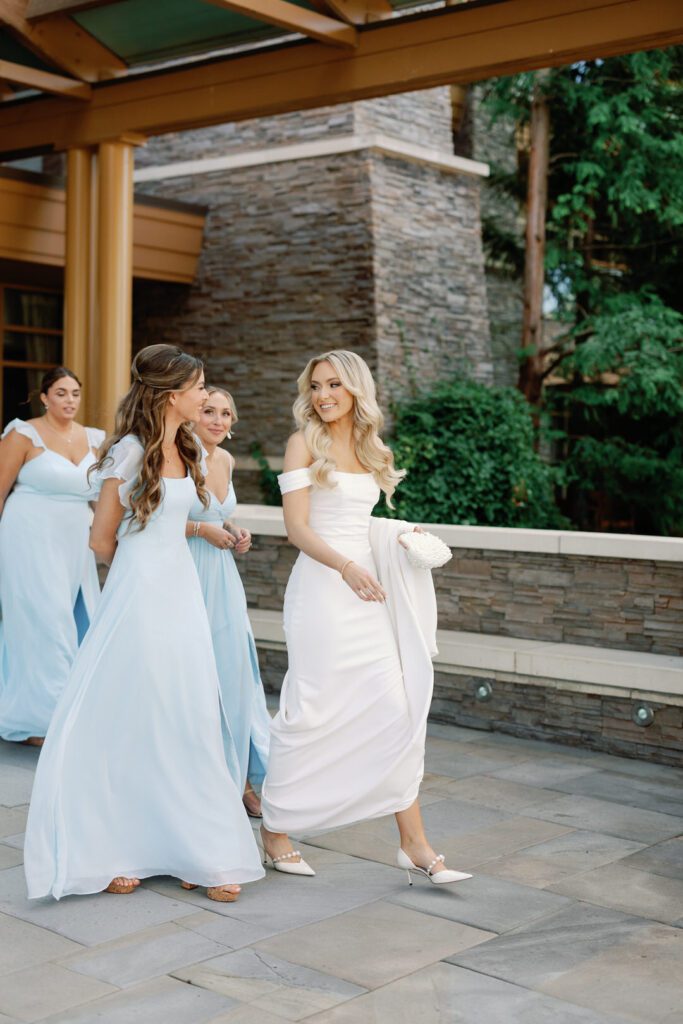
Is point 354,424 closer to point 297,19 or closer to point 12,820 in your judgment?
point 12,820

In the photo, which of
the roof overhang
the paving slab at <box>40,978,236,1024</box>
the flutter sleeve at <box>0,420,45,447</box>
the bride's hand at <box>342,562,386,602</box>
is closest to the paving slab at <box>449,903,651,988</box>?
the paving slab at <box>40,978,236,1024</box>

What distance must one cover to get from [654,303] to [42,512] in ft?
33.5

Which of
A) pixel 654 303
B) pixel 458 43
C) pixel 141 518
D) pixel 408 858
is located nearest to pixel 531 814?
pixel 408 858

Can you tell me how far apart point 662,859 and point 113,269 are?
780 centimetres

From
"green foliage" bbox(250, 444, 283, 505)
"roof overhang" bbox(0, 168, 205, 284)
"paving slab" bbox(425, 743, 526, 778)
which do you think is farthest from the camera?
"green foliage" bbox(250, 444, 283, 505)

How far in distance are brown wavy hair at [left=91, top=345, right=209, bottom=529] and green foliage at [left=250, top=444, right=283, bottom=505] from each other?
29.0 feet

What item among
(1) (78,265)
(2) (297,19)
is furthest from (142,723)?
(1) (78,265)

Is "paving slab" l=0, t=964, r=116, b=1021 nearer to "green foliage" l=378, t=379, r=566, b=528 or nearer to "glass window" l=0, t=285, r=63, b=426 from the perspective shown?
"green foliage" l=378, t=379, r=566, b=528

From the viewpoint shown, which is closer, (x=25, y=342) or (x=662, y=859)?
(x=662, y=859)

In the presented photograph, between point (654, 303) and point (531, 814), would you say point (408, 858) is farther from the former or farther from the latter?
point (654, 303)

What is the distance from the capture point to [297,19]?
8.45 metres

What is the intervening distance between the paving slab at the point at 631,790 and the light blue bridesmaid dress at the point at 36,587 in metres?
2.78

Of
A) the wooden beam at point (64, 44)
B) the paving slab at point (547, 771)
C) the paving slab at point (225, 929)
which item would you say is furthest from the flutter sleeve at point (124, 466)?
the wooden beam at point (64, 44)

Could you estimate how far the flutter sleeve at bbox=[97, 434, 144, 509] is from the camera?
432cm
